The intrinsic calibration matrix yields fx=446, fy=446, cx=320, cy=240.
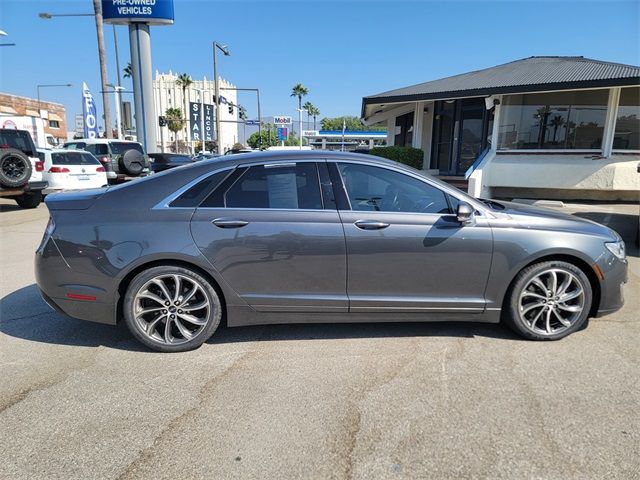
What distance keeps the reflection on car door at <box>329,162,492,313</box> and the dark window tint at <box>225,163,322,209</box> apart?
24cm

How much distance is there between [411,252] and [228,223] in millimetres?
1456

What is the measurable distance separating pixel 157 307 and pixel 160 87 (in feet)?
388

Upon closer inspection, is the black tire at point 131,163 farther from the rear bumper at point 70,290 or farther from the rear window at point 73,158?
→ the rear bumper at point 70,290

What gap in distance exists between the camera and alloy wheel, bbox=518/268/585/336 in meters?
3.69

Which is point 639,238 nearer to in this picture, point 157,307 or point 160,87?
point 157,307

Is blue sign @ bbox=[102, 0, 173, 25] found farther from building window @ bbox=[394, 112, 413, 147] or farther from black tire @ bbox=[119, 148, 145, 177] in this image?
building window @ bbox=[394, 112, 413, 147]

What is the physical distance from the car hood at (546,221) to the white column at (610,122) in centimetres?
1124

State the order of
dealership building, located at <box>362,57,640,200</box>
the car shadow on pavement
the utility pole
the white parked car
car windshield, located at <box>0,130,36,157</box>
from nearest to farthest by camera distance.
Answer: the car shadow on pavement < car windshield, located at <box>0,130,36,157</box> < the white parked car < dealership building, located at <box>362,57,640,200</box> < the utility pole

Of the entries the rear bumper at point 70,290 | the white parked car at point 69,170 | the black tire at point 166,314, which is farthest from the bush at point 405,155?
the rear bumper at point 70,290

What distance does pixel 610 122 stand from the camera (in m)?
12.9

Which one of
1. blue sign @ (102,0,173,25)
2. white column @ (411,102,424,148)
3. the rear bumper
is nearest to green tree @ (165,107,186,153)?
blue sign @ (102,0,173,25)

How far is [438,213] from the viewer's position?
3.62m

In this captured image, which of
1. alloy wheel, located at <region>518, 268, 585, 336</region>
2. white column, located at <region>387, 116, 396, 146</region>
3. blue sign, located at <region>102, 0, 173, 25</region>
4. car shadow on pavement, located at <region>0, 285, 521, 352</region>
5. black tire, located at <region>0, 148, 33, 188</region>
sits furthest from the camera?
white column, located at <region>387, 116, 396, 146</region>

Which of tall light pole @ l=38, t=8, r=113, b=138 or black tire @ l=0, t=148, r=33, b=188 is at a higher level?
tall light pole @ l=38, t=8, r=113, b=138
